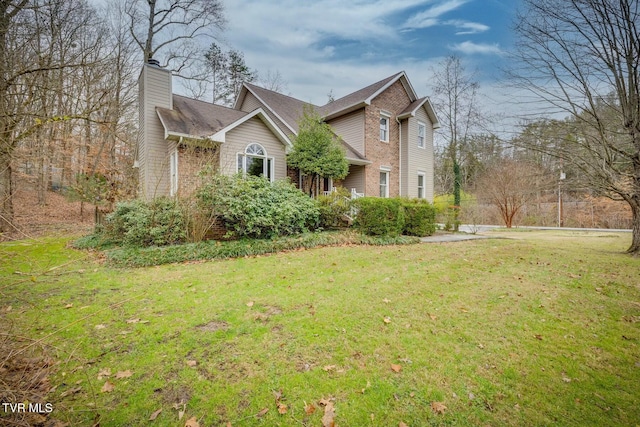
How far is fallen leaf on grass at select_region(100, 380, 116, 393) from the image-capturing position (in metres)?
2.45

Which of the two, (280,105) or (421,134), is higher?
(280,105)

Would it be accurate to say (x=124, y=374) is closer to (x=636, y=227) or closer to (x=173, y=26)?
(x=636, y=227)

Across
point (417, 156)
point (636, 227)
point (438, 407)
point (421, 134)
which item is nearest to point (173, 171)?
point (438, 407)

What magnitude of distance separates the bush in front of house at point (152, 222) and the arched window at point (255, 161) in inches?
159

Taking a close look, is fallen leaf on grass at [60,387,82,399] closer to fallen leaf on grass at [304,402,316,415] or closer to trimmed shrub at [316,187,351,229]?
fallen leaf on grass at [304,402,316,415]

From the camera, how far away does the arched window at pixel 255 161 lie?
11852mm

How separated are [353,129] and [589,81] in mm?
9956

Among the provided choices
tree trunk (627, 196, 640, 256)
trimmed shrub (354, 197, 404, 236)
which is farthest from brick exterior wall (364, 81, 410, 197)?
tree trunk (627, 196, 640, 256)

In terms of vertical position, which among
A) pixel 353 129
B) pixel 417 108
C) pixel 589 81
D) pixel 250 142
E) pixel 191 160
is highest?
pixel 417 108

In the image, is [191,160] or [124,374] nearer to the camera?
[124,374]

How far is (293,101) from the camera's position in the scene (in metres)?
18.2

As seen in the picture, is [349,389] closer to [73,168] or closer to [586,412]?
[586,412]

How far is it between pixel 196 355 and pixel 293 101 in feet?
57.7

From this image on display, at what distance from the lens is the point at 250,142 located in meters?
12.0
